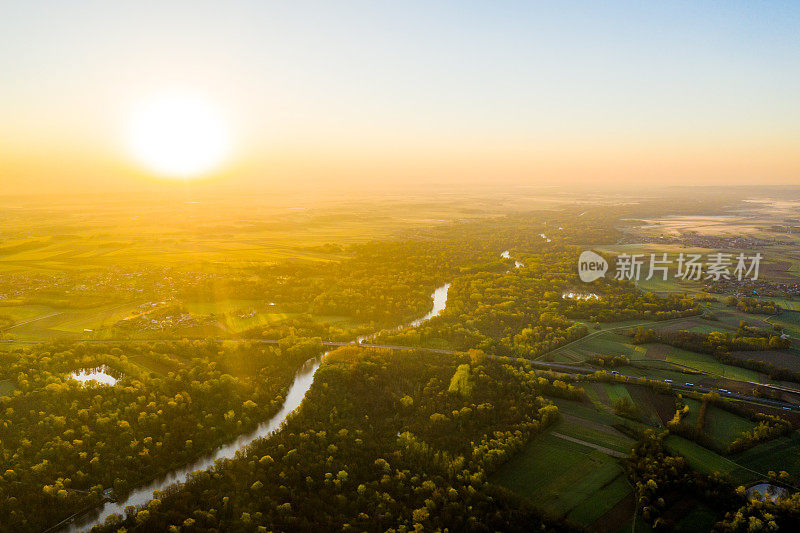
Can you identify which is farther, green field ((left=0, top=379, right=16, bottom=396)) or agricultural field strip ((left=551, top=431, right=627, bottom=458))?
green field ((left=0, top=379, right=16, bottom=396))

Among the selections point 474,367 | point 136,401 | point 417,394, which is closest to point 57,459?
point 136,401

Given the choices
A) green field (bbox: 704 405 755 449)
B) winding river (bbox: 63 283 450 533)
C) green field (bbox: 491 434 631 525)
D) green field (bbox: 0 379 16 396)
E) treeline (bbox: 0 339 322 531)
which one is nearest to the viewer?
winding river (bbox: 63 283 450 533)

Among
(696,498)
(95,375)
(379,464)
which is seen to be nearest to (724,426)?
(696,498)

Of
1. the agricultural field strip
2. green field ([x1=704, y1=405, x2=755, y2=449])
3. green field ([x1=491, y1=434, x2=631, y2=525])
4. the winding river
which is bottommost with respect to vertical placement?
the winding river

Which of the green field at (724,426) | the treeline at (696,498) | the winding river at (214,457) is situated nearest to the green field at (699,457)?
the treeline at (696,498)

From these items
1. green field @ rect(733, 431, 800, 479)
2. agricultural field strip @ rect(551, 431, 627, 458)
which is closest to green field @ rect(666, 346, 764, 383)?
green field @ rect(733, 431, 800, 479)

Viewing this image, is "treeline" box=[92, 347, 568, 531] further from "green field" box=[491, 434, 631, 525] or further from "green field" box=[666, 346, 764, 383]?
"green field" box=[666, 346, 764, 383]

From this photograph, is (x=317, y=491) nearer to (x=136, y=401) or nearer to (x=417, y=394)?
(x=417, y=394)

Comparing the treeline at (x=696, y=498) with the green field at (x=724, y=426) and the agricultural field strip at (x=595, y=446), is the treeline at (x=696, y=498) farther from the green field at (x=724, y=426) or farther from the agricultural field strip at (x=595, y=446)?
the green field at (x=724, y=426)
